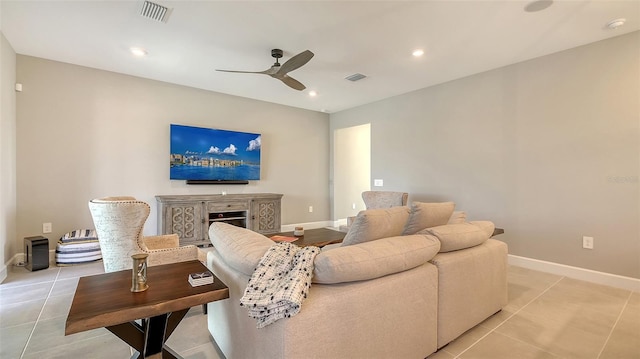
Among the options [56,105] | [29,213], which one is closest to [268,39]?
[56,105]

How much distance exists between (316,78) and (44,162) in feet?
12.4

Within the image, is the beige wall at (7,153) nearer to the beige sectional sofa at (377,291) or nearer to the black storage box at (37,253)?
the black storage box at (37,253)

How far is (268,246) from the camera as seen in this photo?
160cm

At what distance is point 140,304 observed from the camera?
1211 millimetres

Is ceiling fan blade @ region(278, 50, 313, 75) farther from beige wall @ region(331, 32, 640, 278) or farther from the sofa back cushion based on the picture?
beige wall @ region(331, 32, 640, 278)

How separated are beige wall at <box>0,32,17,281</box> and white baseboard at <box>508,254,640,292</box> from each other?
19.3 ft

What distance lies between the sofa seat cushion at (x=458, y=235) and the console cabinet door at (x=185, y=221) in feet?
11.8

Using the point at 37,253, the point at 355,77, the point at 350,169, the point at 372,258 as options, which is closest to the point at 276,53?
the point at 355,77

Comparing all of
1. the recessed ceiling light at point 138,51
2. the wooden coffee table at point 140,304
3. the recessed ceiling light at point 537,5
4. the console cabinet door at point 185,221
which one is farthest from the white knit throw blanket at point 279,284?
the console cabinet door at point 185,221

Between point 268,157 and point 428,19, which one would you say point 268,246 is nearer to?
point 428,19

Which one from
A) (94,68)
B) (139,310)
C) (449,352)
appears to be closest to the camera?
(139,310)

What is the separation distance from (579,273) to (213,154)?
522 cm

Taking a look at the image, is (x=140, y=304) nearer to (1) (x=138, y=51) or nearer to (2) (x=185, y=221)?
(1) (x=138, y=51)

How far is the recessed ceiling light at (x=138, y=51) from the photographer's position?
3.39m
